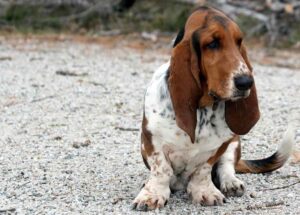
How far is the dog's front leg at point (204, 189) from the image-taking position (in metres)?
5.12

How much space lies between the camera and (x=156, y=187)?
16.6ft

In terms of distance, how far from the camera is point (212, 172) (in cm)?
559

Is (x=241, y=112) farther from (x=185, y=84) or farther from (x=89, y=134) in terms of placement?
(x=89, y=134)

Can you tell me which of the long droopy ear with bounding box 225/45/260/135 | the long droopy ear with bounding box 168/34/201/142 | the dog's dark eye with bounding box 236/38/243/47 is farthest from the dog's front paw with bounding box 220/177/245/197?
the dog's dark eye with bounding box 236/38/243/47

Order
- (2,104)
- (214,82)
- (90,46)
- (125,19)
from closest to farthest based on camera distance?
1. (214,82)
2. (2,104)
3. (90,46)
4. (125,19)

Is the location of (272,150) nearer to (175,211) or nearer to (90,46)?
(175,211)

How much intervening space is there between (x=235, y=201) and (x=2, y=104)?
13.8 feet

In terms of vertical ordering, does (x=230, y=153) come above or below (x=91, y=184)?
above

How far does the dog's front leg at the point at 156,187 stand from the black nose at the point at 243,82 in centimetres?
83

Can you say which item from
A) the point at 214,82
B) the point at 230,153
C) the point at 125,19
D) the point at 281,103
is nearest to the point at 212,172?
the point at 230,153

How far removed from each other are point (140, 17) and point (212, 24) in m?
11.2

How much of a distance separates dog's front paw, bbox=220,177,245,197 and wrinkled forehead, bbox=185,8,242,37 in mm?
1175

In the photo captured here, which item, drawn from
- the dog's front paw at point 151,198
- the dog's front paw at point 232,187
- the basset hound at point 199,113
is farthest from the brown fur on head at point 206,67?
the dog's front paw at point 232,187

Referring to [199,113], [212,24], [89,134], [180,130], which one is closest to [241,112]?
[199,113]
